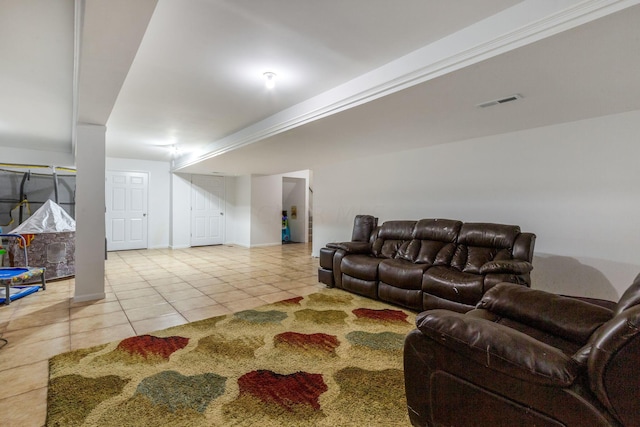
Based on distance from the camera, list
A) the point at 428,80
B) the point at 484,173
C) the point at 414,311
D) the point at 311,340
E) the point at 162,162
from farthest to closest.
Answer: the point at 162,162 < the point at 484,173 < the point at 414,311 < the point at 311,340 < the point at 428,80

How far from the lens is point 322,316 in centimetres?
320

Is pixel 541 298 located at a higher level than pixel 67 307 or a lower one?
higher

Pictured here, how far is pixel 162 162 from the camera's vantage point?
27.2 ft

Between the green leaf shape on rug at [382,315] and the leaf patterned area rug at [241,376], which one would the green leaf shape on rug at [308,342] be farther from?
the green leaf shape on rug at [382,315]

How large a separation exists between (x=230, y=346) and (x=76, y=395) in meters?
0.99

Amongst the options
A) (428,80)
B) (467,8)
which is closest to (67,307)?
(428,80)

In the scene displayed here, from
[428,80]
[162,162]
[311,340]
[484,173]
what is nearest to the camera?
[428,80]

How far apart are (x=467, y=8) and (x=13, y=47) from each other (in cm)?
345

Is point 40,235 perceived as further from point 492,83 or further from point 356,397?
point 492,83

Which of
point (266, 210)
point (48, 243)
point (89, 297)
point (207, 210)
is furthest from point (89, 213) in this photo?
point (266, 210)

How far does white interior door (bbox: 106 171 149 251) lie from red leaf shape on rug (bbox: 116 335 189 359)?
618 cm

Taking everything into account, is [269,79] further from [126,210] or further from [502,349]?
[126,210]

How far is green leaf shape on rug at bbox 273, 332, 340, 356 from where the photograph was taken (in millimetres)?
2419

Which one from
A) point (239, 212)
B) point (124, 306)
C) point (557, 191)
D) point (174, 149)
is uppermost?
point (174, 149)
